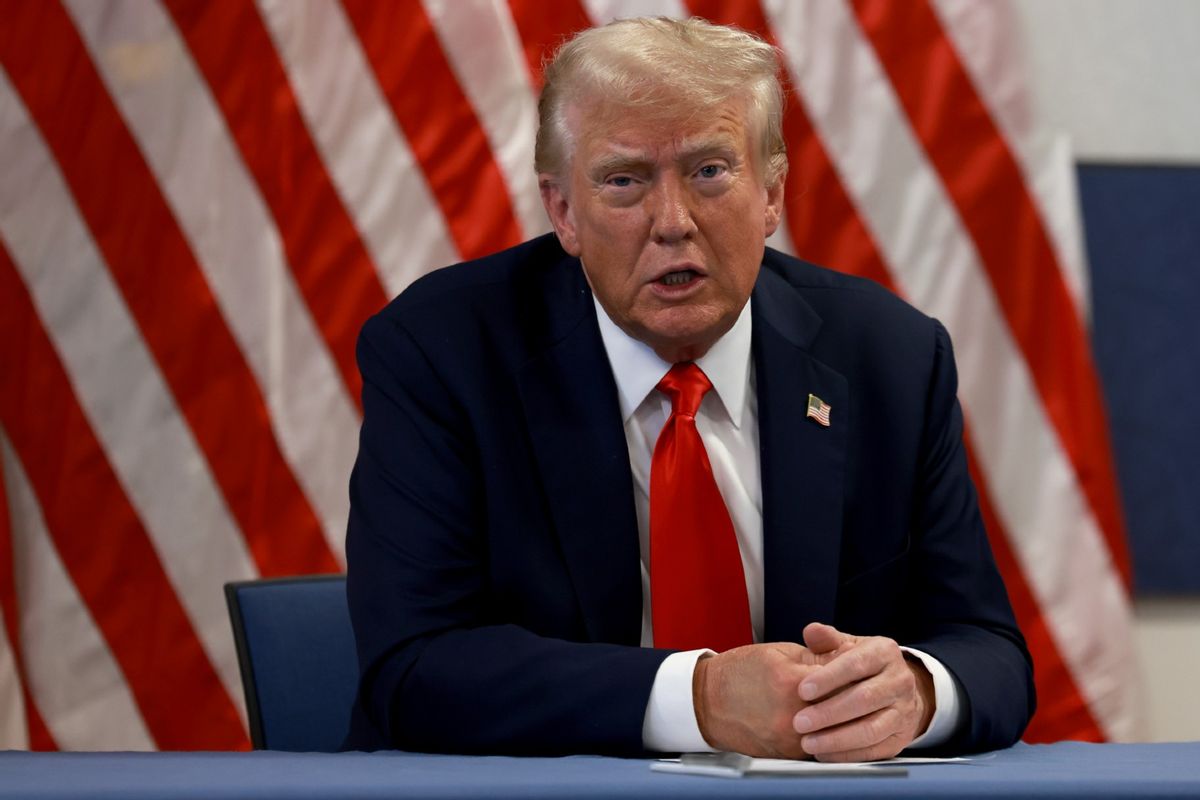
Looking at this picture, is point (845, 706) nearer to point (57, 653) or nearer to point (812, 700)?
point (812, 700)

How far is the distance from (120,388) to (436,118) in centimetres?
88

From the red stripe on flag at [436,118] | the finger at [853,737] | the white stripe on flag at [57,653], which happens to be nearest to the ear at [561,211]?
the finger at [853,737]

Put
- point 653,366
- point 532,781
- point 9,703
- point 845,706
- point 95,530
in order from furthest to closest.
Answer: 1. point 95,530
2. point 9,703
3. point 653,366
4. point 845,706
5. point 532,781

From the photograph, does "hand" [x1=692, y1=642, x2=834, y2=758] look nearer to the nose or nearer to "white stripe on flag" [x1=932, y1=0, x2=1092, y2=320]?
the nose

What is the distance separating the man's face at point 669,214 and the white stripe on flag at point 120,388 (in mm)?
1506

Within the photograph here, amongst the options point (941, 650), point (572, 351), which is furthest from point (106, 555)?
point (941, 650)

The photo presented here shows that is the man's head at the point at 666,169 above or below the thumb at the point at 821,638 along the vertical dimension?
above

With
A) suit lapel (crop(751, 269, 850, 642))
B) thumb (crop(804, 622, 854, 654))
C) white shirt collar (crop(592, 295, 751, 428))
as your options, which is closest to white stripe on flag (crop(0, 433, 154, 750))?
white shirt collar (crop(592, 295, 751, 428))

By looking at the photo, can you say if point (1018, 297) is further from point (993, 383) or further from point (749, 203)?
point (749, 203)

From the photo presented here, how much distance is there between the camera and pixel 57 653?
2.99m

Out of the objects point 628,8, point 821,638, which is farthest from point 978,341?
point 821,638

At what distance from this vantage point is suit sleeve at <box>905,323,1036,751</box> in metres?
1.61

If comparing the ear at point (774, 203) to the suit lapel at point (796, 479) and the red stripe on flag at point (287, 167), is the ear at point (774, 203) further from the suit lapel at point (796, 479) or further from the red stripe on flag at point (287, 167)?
the red stripe on flag at point (287, 167)

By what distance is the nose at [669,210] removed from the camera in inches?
69.0
